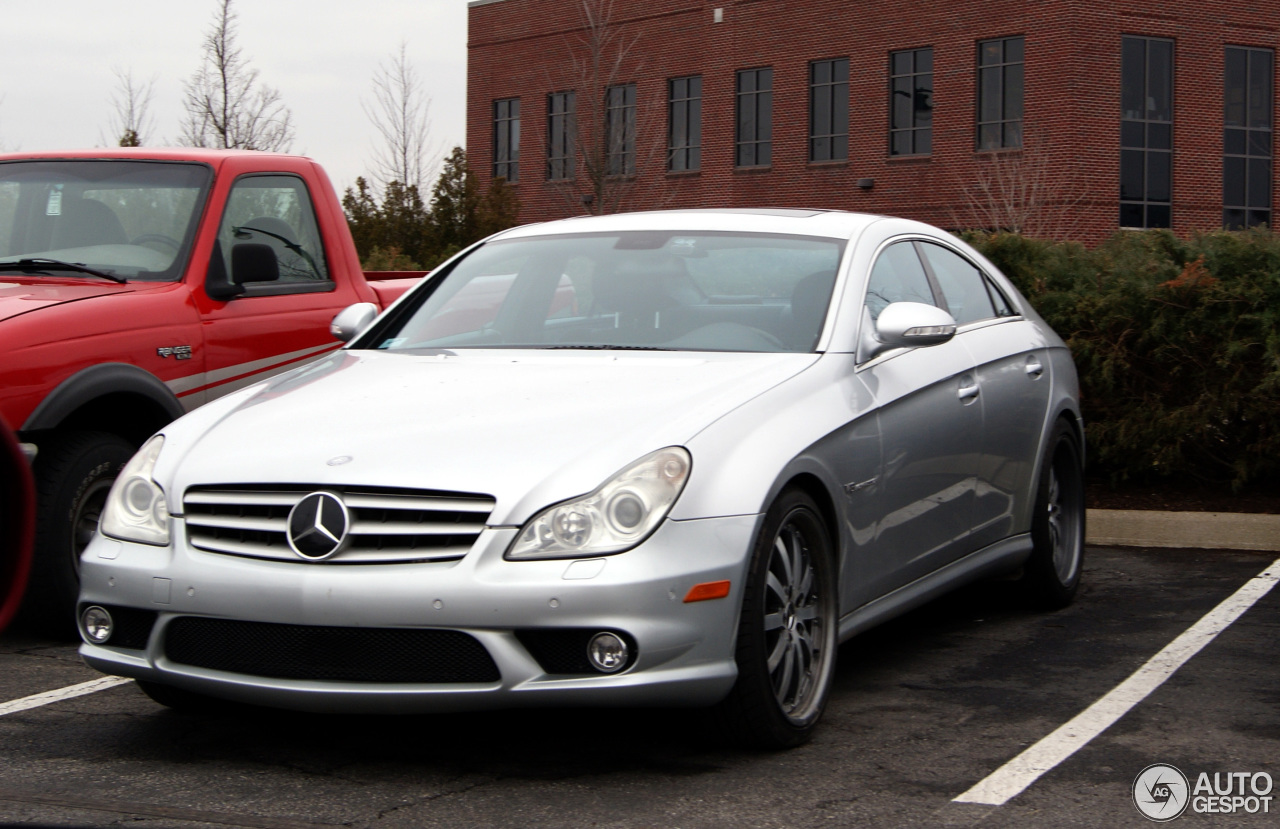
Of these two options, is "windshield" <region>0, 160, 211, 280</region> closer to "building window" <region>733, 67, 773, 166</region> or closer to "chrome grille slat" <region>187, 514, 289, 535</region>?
"chrome grille slat" <region>187, 514, 289, 535</region>

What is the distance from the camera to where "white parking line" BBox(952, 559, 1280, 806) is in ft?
13.8

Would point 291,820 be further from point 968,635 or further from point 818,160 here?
→ point 818,160

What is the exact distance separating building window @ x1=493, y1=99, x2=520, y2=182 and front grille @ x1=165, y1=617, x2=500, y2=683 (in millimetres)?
47278

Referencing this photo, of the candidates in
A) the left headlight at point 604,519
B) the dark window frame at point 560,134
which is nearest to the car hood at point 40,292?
the left headlight at point 604,519

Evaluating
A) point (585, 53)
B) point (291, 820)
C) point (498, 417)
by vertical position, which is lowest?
point (291, 820)

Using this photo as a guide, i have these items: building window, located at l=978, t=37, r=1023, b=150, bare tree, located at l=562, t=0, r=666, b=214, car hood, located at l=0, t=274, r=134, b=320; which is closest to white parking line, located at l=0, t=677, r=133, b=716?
car hood, located at l=0, t=274, r=134, b=320

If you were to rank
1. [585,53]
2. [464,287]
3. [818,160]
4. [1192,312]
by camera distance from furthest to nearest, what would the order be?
1. [585,53]
2. [818,160]
3. [1192,312]
4. [464,287]

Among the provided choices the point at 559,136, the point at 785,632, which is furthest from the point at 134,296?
the point at 559,136

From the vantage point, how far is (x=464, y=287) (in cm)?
602

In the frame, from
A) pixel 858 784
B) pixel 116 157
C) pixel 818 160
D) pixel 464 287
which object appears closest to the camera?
pixel 858 784

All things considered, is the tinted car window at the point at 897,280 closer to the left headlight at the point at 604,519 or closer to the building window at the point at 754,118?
the left headlight at the point at 604,519

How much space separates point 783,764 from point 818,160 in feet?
132

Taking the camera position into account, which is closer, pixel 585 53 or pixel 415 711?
pixel 415 711

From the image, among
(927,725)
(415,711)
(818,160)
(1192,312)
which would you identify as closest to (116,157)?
(415,711)
